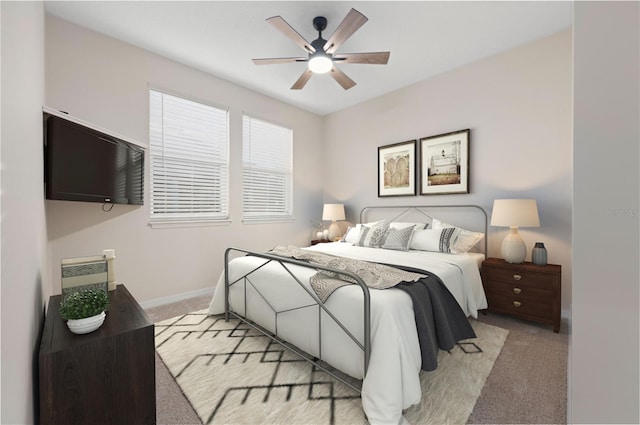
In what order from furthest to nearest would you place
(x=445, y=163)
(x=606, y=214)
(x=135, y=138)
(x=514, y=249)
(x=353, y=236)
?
(x=353, y=236)
(x=445, y=163)
(x=135, y=138)
(x=514, y=249)
(x=606, y=214)

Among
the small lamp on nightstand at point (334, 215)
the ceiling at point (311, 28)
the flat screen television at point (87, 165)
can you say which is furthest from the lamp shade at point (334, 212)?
the flat screen television at point (87, 165)

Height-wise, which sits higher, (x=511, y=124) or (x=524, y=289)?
(x=511, y=124)

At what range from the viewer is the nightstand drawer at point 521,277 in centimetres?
253

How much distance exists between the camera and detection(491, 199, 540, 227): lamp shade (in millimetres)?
2623

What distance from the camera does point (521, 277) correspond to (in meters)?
2.65

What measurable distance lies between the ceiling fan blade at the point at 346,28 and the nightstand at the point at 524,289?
2.56m

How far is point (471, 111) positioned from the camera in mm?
3371

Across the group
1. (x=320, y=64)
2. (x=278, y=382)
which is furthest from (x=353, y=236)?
(x=278, y=382)

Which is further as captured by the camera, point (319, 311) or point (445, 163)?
point (445, 163)

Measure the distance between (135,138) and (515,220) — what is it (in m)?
4.04

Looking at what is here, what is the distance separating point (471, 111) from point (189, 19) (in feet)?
10.6

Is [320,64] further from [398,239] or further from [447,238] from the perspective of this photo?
[447,238]

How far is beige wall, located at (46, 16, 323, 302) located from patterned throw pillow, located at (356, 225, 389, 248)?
1.60 meters

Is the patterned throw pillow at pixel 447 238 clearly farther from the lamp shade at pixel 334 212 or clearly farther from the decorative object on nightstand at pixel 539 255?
the lamp shade at pixel 334 212
